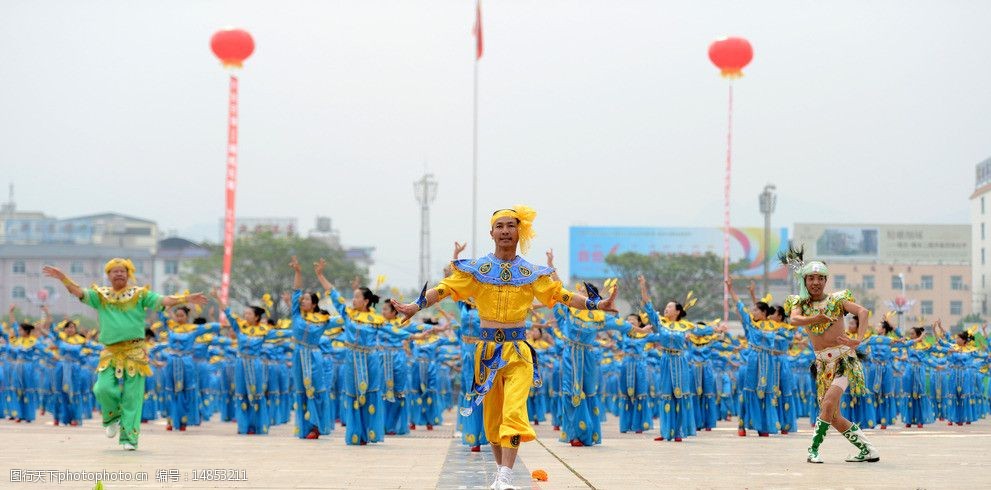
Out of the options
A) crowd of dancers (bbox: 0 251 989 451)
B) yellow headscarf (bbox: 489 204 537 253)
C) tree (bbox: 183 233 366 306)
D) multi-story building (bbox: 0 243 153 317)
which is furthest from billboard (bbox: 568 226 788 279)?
yellow headscarf (bbox: 489 204 537 253)

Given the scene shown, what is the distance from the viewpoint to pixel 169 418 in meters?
17.3

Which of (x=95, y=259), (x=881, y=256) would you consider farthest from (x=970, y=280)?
(x=95, y=259)

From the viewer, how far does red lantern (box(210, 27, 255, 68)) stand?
1092 inches

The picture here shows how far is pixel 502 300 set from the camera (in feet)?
30.2

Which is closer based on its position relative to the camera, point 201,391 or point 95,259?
point 201,391

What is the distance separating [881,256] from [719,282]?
30.3 meters

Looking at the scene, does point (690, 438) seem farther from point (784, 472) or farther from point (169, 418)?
point (169, 418)

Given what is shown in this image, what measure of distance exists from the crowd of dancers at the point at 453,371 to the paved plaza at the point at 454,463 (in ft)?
1.89

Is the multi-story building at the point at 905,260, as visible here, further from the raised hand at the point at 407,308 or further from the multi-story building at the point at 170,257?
the raised hand at the point at 407,308

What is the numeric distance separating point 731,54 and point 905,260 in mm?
66717

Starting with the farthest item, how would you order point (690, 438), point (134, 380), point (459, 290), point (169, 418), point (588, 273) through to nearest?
1. point (588, 273)
2. point (169, 418)
3. point (690, 438)
4. point (134, 380)
5. point (459, 290)

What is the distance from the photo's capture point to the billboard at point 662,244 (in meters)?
87.6

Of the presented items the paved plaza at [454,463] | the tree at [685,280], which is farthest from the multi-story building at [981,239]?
the paved plaza at [454,463]

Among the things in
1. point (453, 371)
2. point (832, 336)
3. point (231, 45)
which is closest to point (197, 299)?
point (832, 336)
